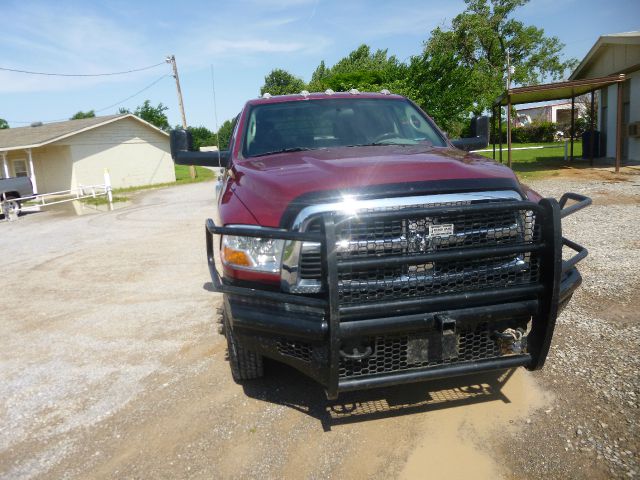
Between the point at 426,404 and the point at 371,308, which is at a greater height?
the point at 371,308

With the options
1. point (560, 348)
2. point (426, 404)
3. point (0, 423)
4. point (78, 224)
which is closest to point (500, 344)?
point (426, 404)

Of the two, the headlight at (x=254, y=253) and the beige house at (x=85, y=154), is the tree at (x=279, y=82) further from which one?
the headlight at (x=254, y=253)

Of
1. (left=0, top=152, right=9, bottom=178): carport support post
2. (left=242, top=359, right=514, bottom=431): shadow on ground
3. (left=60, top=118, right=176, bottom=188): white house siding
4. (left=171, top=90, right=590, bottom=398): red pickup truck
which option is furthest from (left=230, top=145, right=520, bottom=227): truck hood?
(left=0, top=152, right=9, bottom=178): carport support post

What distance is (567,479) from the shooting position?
8.06 ft

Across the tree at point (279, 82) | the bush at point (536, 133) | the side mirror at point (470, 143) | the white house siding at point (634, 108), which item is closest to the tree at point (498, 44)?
the bush at point (536, 133)

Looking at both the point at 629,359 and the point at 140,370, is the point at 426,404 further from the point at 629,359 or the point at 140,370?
the point at 140,370

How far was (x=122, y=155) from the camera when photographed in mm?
32062

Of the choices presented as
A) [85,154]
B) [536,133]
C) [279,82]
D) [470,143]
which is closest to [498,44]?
[536,133]

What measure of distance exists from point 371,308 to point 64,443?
1997 millimetres

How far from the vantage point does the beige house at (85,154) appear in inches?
1136

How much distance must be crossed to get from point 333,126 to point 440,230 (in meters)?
1.93

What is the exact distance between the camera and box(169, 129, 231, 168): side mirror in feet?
14.4

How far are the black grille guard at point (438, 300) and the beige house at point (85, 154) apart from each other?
28.7 meters

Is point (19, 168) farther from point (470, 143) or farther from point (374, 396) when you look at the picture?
point (374, 396)
